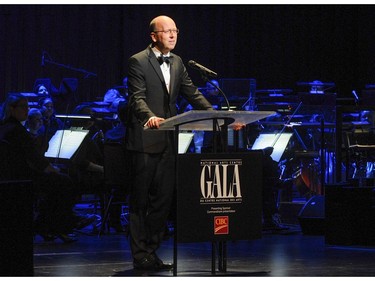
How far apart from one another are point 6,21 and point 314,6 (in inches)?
288

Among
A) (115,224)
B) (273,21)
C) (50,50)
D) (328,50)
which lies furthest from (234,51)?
(115,224)

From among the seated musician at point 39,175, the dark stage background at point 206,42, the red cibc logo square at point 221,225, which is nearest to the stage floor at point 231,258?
the seated musician at point 39,175

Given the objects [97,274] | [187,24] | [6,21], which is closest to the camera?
[97,274]

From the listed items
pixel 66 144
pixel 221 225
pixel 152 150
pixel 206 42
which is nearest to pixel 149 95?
pixel 152 150

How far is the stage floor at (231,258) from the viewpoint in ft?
19.0

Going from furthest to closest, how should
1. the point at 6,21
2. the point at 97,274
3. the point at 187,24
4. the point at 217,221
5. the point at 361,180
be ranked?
the point at 187,24 → the point at 6,21 → the point at 361,180 → the point at 97,274 → the point at 217,221

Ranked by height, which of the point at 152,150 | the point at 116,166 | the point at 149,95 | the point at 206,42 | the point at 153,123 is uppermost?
the point at 206,42

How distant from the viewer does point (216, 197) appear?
17.4 ft

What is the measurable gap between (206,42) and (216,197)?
12865 millimetres

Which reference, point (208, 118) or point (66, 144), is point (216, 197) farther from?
point (66, 144)

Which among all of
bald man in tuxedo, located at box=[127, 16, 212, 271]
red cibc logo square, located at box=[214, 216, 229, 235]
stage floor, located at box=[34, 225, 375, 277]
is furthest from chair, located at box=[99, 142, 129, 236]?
red cibc logo square, located at box=[214, 216, 229, 235]

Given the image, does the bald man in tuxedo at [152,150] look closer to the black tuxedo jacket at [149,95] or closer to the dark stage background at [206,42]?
the black tuxedo jacket at [149,95]

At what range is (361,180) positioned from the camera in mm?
7840

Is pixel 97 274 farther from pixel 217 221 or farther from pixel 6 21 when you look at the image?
pixel 6 21
